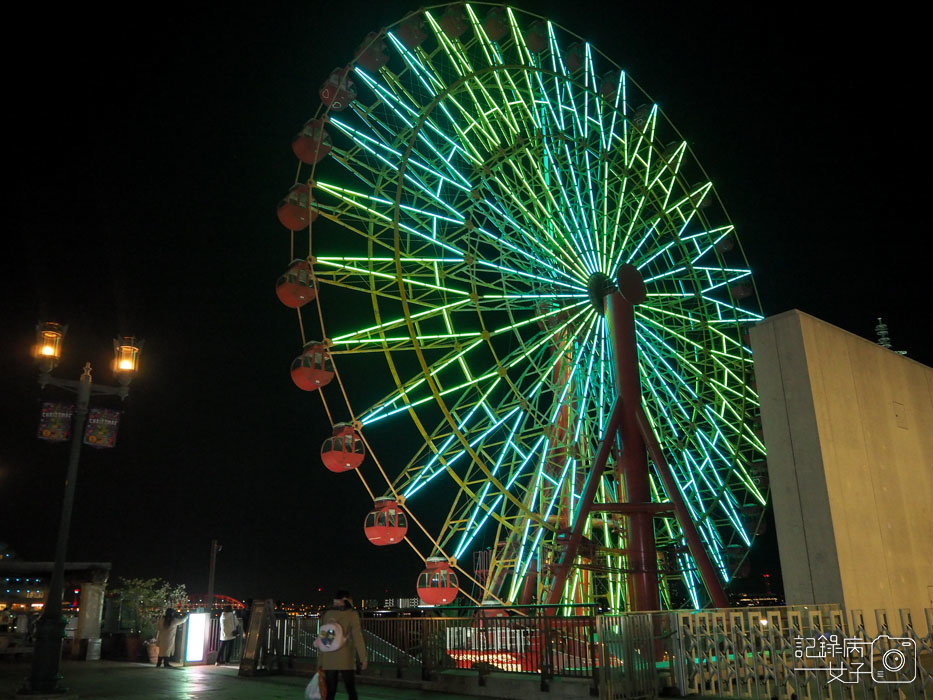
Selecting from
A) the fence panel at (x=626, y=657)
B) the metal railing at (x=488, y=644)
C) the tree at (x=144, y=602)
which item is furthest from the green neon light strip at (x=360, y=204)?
the tree at (x=144, y=602)

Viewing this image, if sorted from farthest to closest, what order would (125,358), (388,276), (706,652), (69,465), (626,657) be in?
(388,276), (125,358), (69,465), (706,652), (626,657)

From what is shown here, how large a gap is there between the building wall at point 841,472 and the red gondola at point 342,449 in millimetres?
7750

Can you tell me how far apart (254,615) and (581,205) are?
10.7m

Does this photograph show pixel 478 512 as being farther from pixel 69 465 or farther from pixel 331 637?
pixel 331 637

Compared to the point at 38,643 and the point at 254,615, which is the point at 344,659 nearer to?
the point at 38,643

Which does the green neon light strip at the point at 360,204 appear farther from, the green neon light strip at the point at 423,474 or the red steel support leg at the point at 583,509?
the red steel support leg at the point at 583,509

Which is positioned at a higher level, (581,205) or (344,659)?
(581,205)

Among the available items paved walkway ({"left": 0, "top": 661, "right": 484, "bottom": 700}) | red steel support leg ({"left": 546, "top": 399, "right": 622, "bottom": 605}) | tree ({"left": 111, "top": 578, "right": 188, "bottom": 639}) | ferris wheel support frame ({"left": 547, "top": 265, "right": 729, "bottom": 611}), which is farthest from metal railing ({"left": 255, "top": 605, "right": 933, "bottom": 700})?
tree ({"left": 111, "top": 578, "right": 188, "bottom": 639})

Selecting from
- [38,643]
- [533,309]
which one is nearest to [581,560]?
[533,309]

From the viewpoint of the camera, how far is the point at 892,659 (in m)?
8.16

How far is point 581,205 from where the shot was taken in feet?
58.0

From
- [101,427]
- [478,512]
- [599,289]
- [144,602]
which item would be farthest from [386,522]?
[144,602]

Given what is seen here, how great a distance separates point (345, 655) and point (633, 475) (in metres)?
9.49

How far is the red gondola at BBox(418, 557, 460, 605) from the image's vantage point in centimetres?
1644
